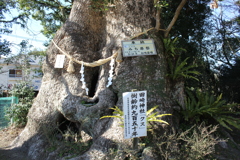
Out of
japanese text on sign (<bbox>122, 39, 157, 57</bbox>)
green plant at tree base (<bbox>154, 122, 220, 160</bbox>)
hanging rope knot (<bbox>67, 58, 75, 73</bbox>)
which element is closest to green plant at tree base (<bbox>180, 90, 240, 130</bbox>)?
green plant at tree base (<bbox>154, 122, 220, 160</bbox>)

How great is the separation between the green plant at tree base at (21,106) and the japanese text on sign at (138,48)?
4537 mm

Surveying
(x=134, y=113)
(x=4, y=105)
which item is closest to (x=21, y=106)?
(x=4, y=105)

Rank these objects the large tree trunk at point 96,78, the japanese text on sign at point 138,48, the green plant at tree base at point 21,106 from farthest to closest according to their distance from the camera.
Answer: the green plant at tree base at point 21,106 < the japanese text on sign at point 138,48 < the large tree trunk at point 96,78

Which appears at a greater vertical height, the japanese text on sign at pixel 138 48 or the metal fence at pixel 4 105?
the japanese text on sign at pixel 138 48

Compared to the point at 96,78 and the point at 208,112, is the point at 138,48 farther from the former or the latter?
the point at 208,112

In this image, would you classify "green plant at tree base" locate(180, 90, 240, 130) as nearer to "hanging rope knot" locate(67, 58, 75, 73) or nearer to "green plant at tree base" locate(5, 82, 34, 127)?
"hanging rope knot" locate(67, 58, 75, 73)

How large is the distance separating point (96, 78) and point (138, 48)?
1.63 metres

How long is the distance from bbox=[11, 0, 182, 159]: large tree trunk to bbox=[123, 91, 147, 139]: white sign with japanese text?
2.31 ft

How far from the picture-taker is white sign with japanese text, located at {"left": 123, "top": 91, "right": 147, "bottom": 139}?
3.43 meters

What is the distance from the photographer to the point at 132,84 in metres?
4.75

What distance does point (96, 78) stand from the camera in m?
5.94

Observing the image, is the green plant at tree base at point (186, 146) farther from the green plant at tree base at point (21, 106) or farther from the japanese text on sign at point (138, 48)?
the green plant at tree base at point (21, 106)

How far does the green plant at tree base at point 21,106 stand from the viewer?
7.36 meters

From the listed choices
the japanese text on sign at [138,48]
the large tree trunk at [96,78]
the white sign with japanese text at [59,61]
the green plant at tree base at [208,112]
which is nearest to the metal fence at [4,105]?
the large tree trunk at [96,78]
